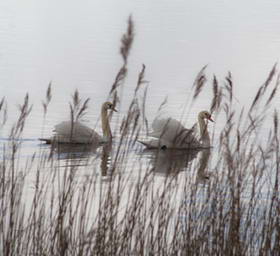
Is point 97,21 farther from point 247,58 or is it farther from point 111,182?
point 111,182

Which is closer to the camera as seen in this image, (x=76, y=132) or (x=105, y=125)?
(x=76, y=132)

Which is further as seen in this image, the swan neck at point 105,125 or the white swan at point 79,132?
the swan neck at point 105,125

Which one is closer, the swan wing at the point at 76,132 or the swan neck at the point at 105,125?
the swan wing at the point at 76,132

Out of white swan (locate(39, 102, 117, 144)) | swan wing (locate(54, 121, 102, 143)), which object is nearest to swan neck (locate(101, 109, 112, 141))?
white swan (locate(39, 102, 117, 144))

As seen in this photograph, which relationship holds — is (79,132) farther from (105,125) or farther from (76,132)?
(105,125)

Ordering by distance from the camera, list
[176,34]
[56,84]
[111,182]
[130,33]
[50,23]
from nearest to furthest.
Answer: [130,33], [111,182], [56,84], [176,34], [50,23]

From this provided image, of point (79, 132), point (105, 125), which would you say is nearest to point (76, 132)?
point (79, 132)

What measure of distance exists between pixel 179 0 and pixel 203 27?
14.3m

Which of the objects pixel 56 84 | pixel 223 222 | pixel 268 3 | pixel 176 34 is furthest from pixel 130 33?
pixel 268 3

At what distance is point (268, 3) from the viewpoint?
3984 cm

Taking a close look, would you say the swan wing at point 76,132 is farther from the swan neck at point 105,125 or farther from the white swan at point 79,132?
the swan neck at point 105,125

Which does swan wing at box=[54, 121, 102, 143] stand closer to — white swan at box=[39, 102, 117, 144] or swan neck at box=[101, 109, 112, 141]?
white swan at box=[39, 102, 117, 144]

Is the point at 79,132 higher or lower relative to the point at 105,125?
lower

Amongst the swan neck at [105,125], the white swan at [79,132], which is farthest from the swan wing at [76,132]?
the swan neck at [105,125]
